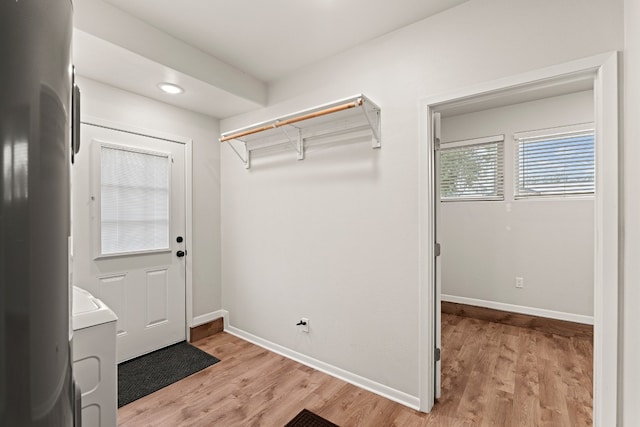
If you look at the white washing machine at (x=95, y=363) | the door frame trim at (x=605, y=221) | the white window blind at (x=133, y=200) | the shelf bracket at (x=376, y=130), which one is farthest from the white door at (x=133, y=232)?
the door frame trim at (x=605, y=221)

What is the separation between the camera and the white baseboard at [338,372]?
1.94m

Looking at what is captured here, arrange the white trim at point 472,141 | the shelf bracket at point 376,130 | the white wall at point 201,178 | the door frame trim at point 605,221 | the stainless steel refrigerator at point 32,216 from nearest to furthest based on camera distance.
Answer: the stainless steel refrigerator at point 32,216, the door frame trim at point 605,221, the shelf bracket at point 376,130, the white wall at point 201,178, the white trim at point 472,141

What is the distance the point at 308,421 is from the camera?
1.77 metres

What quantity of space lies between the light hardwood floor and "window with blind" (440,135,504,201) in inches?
70.1

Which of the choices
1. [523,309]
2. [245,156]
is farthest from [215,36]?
[523,309]

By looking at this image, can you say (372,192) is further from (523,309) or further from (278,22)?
(523,309)

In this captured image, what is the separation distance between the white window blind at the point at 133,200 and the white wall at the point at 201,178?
0.91 ft

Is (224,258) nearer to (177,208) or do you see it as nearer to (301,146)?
(177,208)

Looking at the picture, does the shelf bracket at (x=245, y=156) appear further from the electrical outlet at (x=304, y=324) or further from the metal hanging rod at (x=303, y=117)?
the electrical outlet at (x=304, y=324)

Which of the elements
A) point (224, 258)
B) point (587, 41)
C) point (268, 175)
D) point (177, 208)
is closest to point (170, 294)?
point (224, 258)

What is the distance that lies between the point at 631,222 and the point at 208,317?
3199 mm

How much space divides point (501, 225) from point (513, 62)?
2412mm

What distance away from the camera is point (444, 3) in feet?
5.69

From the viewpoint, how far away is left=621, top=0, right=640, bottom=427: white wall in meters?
1.16
